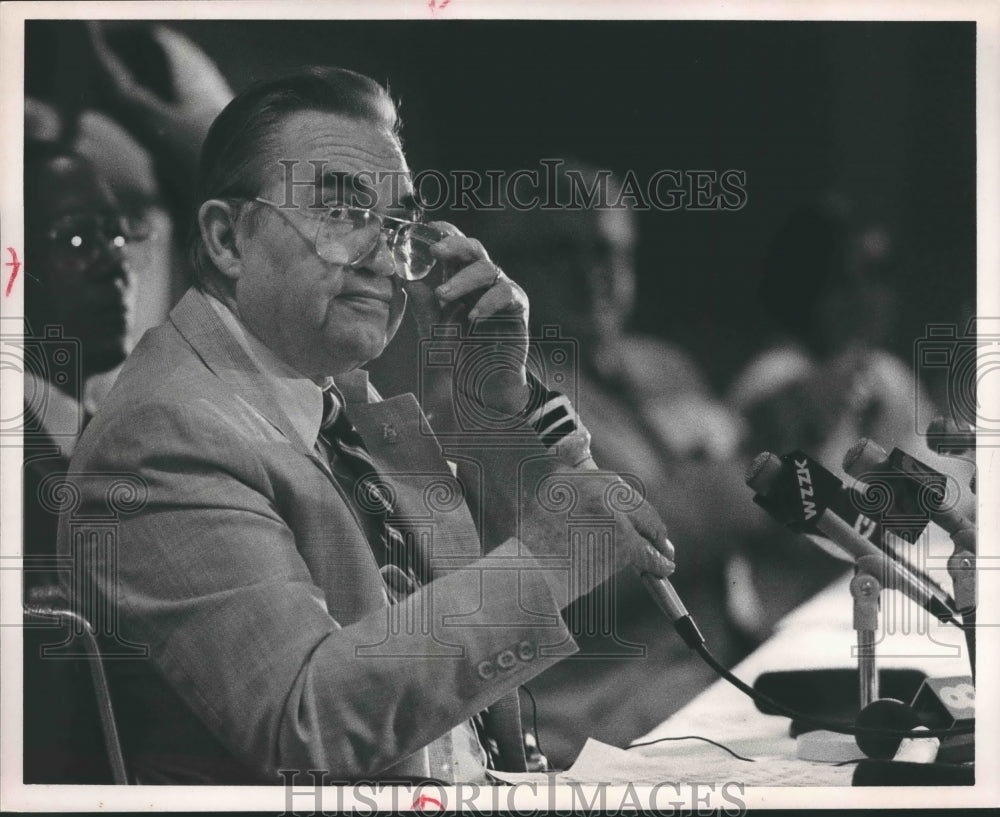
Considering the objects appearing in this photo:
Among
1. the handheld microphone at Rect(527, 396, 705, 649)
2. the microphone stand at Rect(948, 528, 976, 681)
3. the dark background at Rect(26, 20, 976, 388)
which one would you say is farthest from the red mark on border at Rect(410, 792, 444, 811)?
the microphone stand at Rect(948, 528, 976, 681)

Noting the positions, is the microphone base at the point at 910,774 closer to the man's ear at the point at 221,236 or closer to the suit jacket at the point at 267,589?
the suit jacket at the point at 267,589

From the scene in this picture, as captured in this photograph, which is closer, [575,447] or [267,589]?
[267,589]

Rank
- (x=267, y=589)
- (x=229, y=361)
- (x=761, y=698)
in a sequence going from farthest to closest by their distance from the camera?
1. (x=761, y=698)
2. (x=229, y=361)
3. (x=267, y=589)

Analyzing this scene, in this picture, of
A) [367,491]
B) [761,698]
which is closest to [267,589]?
[367,491]

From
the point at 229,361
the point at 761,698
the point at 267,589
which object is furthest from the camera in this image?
the point at 761,698

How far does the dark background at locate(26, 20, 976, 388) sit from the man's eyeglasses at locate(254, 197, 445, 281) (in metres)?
0.16

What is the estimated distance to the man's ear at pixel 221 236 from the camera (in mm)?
2734

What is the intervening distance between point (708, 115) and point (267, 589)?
1472 mm

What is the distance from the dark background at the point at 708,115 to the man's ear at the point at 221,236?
33 centimetres

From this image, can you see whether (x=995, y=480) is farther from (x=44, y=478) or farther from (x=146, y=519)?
(x=44, y=478)

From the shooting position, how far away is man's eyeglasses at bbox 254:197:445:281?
8.93 feet

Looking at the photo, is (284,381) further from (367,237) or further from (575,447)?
(575,447)

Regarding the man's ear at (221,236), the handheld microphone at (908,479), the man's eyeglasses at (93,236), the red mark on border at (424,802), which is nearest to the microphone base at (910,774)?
the handheld microphone at (908,479)

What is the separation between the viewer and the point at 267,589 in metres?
2.59
